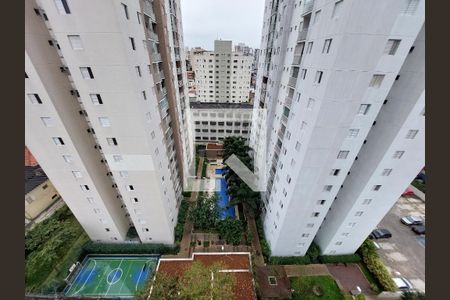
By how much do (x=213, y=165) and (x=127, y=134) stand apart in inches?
984

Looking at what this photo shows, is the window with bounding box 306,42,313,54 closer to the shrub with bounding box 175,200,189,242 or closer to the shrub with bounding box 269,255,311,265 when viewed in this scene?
the shrub with bounding box 269,255,311,265

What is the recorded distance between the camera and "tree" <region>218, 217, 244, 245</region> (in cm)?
2144

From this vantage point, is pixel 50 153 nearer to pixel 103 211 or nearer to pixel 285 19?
pixel 103 211

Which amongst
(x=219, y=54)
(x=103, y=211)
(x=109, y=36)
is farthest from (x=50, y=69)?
(x=219, y=54)

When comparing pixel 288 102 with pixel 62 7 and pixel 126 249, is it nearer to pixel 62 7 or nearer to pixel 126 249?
pixel 62 7

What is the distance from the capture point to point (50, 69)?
A: 12797 mm

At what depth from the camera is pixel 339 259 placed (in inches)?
829

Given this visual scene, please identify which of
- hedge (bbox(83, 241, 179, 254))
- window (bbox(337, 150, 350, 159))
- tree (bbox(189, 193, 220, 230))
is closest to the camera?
window (bbox(337, 150, 350, 159))

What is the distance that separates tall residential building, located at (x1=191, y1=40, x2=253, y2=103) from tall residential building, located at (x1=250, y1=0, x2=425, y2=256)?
102 feet

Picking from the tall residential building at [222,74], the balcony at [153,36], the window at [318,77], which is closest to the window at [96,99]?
the balcony at [153,36]

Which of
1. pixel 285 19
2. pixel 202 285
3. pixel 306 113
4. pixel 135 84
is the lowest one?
pixel 202 285

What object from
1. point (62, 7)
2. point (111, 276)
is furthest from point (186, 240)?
point (62, 7)

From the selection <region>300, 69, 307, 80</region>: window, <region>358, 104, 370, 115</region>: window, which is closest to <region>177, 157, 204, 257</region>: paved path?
<region>300, 69, 307, 80</region>: window

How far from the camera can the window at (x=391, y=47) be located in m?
10.7
